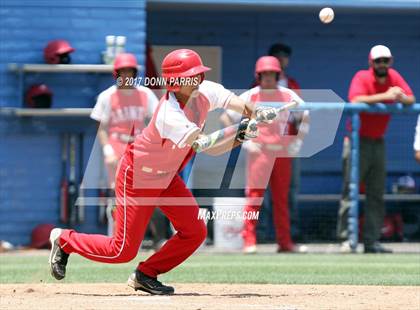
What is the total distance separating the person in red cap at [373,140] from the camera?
12.0 m

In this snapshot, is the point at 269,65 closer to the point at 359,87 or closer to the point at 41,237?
the point at 359,87

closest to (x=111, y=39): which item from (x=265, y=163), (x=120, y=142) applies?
(x=120, y=142)

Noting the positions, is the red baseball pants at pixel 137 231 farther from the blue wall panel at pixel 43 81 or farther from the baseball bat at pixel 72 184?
the blue wall panel at pixel 43 81

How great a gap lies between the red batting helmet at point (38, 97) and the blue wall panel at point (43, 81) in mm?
202

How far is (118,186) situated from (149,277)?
0.75m

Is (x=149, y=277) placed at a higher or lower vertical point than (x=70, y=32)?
lower

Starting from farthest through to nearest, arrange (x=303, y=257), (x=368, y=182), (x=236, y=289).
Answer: (x=368, y=182) → (x=303, y=257) → (x=236, y=289)

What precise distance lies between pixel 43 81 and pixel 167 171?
6.24 meters

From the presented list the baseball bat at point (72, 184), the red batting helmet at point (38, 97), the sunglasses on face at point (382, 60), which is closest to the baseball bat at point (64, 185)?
the baseball bat at point (72, 184)

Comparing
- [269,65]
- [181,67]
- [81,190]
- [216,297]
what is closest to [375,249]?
[269,65]

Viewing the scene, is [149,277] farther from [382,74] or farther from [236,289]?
[382,74]

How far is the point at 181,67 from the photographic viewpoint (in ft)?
24.6

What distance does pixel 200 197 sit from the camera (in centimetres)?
1252

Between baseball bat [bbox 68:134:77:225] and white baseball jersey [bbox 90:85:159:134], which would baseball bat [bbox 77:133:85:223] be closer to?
baseball bat [bbox 68:134:77:225]
